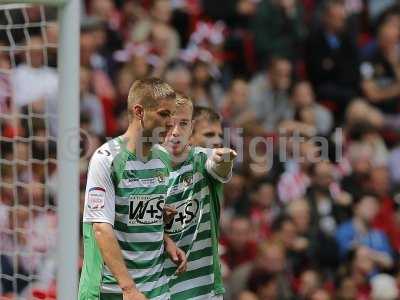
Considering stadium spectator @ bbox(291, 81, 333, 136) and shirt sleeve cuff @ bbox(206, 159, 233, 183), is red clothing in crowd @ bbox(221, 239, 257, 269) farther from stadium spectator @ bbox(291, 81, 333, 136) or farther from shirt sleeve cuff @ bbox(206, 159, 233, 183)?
shirt sleeve cuff @ bbox(206, 159, 233, 183)

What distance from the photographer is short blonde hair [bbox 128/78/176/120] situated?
6.10m

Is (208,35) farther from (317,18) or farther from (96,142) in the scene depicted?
(96,142)

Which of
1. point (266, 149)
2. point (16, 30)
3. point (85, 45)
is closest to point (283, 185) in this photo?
point (266, 149)

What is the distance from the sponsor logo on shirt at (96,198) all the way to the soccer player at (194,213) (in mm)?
675

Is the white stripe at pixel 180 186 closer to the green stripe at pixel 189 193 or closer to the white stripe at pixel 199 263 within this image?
the green stripe at pixel 189 193

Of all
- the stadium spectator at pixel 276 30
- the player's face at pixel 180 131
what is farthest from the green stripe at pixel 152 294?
the stadium spectator at pixel 276 30

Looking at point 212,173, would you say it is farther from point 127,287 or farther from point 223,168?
point 127,287

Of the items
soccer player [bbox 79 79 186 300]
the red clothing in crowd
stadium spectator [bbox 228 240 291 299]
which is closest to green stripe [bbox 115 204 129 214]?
soccer player [bbox 79 79 186 300]

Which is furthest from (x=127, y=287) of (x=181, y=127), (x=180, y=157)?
(x=181, y=127)

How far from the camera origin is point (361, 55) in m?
13.2

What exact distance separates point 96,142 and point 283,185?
6.94 feet

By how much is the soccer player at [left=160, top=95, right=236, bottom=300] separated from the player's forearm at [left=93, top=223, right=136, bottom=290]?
0.74 m

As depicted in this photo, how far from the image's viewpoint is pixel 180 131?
264 inches

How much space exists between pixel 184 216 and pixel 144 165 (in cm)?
55
